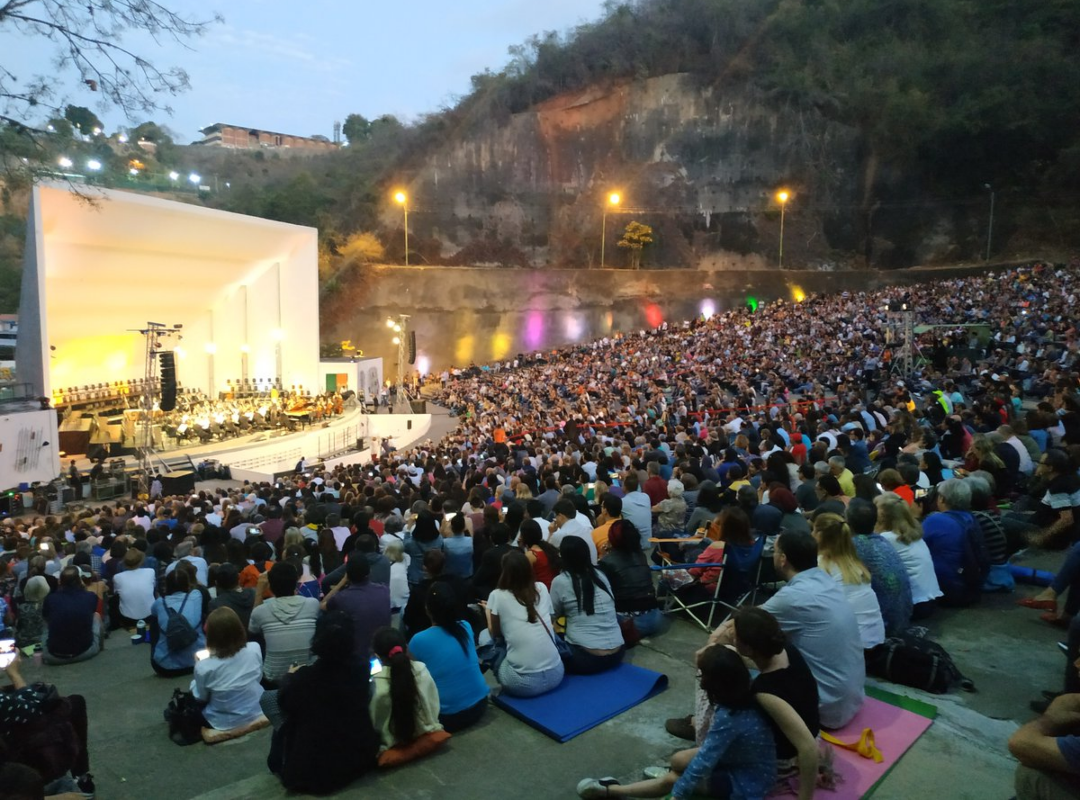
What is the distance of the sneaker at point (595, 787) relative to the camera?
10.3 ft

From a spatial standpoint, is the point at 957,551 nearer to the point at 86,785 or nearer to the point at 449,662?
the point at 449,662

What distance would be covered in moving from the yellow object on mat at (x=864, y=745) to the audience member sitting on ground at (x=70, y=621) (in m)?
5.36

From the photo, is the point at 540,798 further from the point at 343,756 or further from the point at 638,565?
the point at 638,565

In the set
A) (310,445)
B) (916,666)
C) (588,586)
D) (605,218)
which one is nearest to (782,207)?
(605,218)

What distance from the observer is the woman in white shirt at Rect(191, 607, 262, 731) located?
13.5 feet

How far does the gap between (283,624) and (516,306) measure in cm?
3710

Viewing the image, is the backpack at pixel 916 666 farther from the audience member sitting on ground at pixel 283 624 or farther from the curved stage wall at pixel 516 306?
the curved stage wall at pixel 516 306

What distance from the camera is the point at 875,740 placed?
3553 millimetres

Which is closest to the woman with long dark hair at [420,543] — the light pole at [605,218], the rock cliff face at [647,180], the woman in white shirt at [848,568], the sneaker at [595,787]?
the sneaker at [595,787]

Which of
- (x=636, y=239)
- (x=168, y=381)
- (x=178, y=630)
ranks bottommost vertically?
(x=178, y=630)

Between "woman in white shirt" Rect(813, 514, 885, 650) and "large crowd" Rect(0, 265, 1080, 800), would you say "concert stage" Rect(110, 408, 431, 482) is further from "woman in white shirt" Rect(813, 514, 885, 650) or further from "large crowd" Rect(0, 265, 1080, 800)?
"woman in white shirt" Rect(813, 514, 885, 650)

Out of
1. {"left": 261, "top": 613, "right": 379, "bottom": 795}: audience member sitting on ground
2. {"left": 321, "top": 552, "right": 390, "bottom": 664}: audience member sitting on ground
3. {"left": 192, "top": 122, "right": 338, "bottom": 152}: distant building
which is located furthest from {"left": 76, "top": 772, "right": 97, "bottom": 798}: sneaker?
{"left": 192, "top": 122, "right": 338, "bottom": 152}: distant building

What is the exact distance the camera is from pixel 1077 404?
10.1 metres

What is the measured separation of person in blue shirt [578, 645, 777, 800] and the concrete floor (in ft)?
1.97
